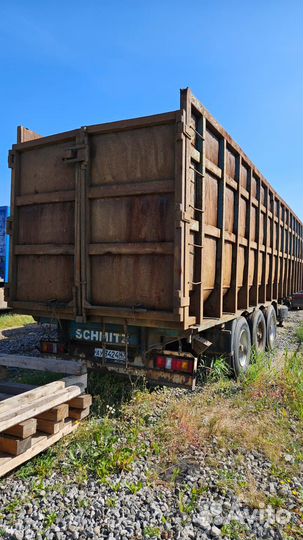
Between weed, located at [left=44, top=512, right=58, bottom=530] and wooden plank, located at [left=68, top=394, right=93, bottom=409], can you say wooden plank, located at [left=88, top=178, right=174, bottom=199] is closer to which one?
wooden plank, located at [left=68, top=394, right=93, bottom=409]

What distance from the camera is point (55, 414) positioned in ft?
10.3

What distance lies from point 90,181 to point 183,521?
3.29 metres

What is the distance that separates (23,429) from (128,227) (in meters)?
2.18

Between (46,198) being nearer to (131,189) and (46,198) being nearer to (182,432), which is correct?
(131,189)

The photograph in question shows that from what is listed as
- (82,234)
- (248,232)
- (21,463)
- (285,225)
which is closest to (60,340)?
(82,234)

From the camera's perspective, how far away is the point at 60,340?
4.73 meters

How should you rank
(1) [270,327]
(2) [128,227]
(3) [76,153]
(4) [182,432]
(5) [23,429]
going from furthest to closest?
(1) [270,327] < (3) [76,153] < (2) [128,227] < (4) [182,432] < (5) [23,429]

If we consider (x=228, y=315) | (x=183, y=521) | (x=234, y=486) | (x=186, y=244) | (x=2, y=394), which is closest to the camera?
(x=183, y=521)

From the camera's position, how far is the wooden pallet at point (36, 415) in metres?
2.73

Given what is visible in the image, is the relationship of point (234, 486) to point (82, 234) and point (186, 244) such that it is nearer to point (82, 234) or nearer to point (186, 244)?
point (186, 244)

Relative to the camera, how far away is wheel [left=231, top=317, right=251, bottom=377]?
5.14 metres

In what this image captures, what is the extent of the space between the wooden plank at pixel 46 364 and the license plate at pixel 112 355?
51 centimetres

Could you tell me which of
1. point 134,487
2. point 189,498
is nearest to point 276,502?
point 189,498

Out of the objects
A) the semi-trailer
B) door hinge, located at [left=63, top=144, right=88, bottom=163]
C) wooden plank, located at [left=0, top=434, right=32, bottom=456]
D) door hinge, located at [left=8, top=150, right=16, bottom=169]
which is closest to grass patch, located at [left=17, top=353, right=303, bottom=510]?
wooden plank, located at [left=0, top=434, right=32, bottom=456]
